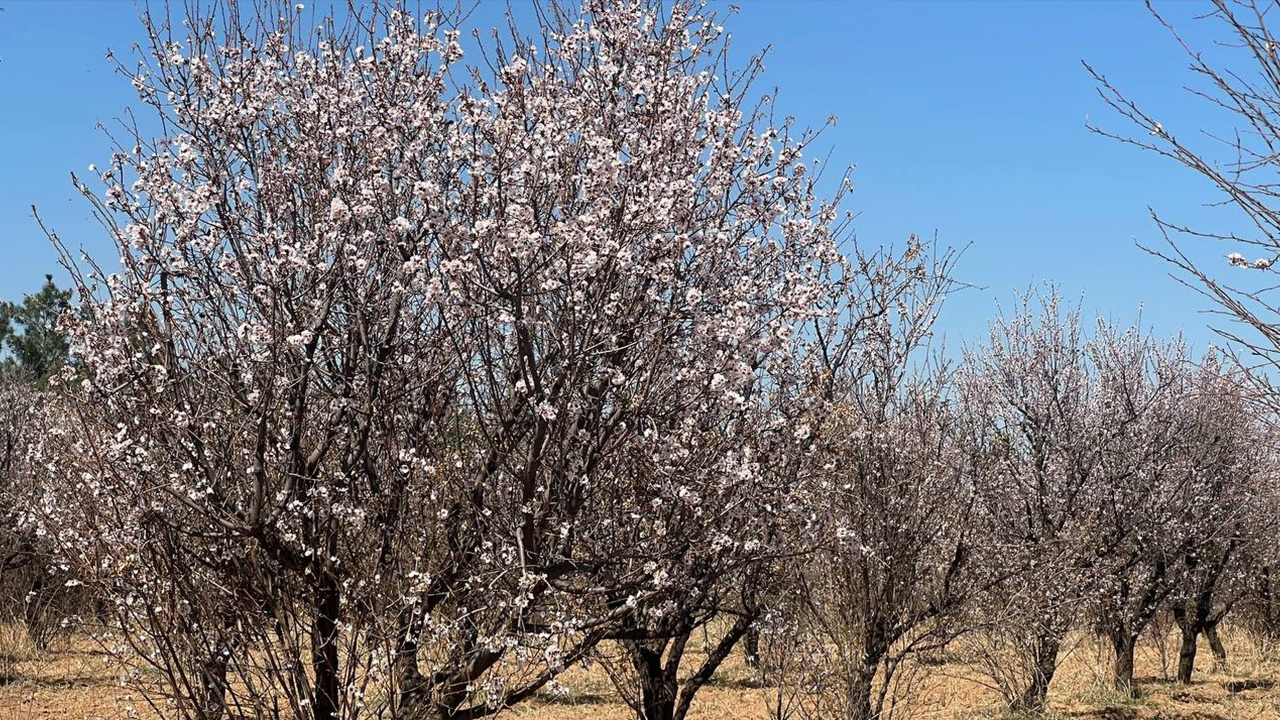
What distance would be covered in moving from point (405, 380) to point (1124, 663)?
13.0 m

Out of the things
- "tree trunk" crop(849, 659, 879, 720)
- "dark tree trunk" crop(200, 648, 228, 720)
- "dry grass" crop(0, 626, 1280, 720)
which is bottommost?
"dry grass" crop(0, 626, 1280, 720)

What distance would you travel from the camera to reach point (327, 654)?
5141 mm

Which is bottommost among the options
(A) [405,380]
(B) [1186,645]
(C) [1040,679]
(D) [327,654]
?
(C) [1040,679]

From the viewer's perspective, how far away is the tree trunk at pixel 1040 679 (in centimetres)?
1332

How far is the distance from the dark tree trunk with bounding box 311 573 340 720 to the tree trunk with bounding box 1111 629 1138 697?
1239cm

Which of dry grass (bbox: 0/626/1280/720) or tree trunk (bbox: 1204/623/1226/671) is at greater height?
tree trunk (bbox: 1204/623/1226/671)

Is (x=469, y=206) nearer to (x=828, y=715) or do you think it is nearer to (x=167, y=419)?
(x=167, y=419)

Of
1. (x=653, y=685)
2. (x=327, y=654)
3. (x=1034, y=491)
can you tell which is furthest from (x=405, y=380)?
(x=1034, y=491)

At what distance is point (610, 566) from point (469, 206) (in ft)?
6.31

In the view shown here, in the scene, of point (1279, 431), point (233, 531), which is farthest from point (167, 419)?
point (1279, 431)

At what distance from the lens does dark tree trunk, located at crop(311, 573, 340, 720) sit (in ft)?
16.4

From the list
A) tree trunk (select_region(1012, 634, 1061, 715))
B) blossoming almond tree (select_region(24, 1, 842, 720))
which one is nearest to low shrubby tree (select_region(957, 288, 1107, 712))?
tree trunk (select_region(1012, 634, 1061, 715))

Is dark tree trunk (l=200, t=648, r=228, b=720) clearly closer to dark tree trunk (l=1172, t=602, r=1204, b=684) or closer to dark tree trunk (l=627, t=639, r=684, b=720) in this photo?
dark tree trunk (l=627, t=639, r=684, b=720)

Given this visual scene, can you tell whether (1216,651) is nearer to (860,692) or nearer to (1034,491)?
(1034,491)
